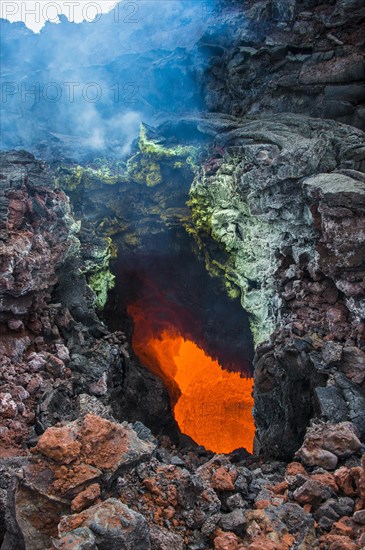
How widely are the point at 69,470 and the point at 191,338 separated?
11391mm

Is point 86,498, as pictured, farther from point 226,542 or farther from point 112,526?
point 226,542

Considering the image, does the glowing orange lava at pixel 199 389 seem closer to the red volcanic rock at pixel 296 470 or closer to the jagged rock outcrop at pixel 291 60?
the jagged rock outcrop at pixel 291 60

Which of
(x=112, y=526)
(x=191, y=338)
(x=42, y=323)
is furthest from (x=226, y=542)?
(x=191, y=338)

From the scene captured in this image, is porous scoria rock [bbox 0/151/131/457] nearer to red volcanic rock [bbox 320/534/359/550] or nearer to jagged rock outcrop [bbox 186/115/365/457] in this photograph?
jagged rock outcrop [bbox 186/115/365/457]

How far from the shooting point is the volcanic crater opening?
531 inches

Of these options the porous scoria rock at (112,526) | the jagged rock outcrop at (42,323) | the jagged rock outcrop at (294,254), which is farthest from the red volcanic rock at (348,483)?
the jagged rock outcrop at (42,323)

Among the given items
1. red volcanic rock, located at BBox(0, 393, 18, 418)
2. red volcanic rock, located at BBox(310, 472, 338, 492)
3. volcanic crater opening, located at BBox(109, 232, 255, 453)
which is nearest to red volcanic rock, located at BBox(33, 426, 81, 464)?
red volcanic rock, located at BBox(0, 393, 18, 418)

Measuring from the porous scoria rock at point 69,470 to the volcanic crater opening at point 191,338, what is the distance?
9.39 meters

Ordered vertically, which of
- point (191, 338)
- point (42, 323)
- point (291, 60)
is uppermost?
point (291, 60)

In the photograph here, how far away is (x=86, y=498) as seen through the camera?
11.2 feet

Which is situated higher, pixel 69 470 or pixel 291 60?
pixel 291 60

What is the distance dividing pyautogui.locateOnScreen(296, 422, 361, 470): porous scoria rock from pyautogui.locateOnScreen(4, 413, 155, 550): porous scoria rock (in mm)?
2230

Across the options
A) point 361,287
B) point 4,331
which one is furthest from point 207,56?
point 4,331

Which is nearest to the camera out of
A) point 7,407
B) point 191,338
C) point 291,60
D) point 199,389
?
point 7,407
